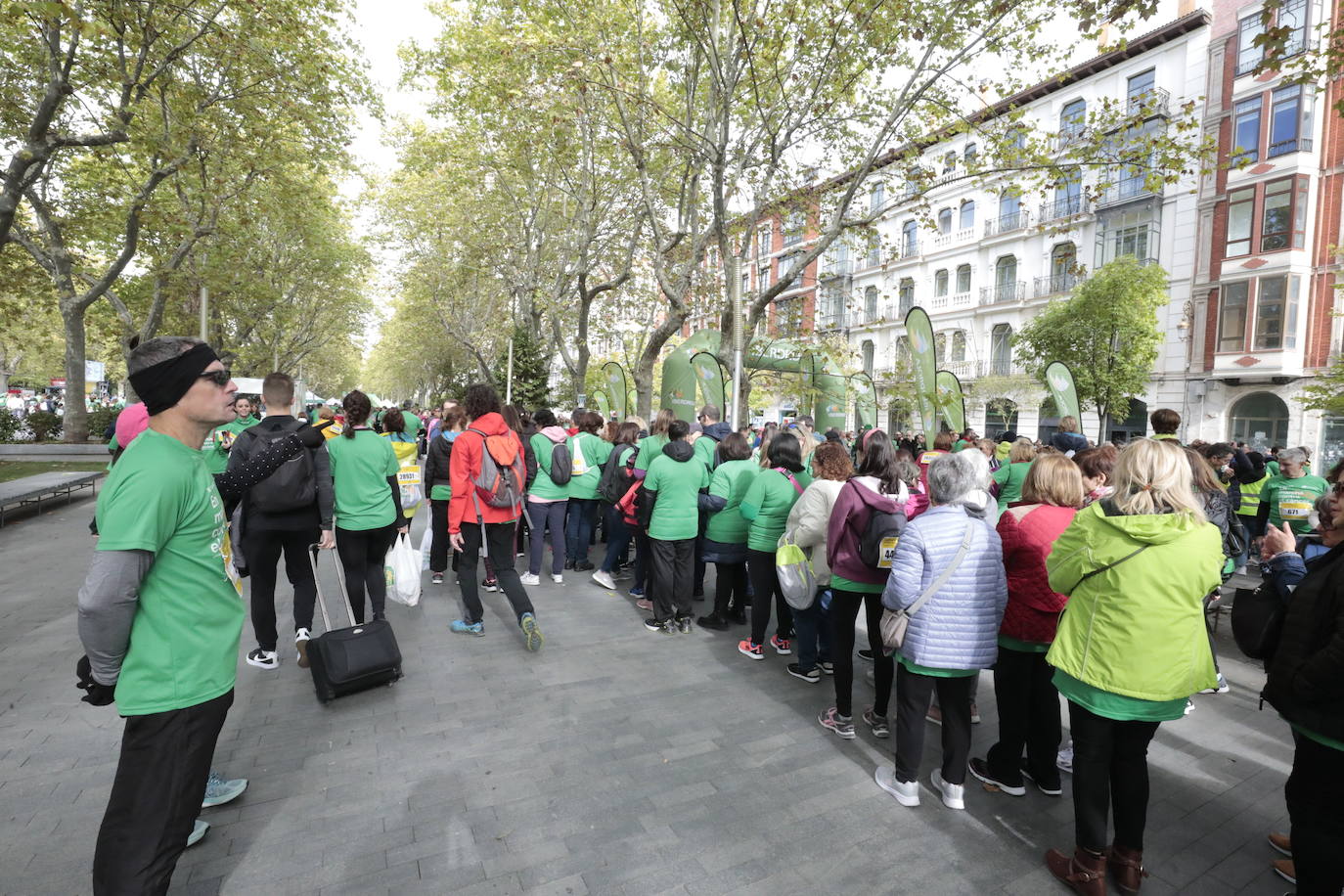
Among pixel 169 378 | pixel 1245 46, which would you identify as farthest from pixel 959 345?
pixel 169 378

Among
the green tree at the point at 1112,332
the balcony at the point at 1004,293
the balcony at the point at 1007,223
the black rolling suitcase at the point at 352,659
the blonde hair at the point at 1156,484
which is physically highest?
the balcony at the point at 1007,223

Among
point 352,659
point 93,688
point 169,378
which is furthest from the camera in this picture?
point 352,659

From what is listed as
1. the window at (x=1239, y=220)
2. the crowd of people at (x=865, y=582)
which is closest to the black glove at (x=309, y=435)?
the crowd of people at (x=865, y=582)

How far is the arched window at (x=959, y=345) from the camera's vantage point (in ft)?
107

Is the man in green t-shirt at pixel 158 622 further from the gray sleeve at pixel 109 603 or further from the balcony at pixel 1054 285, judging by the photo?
the balcony at pixel 1054 285

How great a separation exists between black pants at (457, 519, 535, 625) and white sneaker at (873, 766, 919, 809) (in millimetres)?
2879

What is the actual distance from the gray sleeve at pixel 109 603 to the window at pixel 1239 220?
30.5 metres

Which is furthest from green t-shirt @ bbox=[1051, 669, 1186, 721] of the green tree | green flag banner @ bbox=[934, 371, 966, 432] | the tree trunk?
the tree trunk

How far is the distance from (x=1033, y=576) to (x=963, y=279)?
111 ft

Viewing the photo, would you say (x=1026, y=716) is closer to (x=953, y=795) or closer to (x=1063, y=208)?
(x=953, y=795)

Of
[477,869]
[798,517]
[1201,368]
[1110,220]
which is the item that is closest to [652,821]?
[477,869]

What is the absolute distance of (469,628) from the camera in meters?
5.58

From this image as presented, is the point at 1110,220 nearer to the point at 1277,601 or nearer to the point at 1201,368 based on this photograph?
the point at 1201,368

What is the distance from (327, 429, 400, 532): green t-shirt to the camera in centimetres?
474
